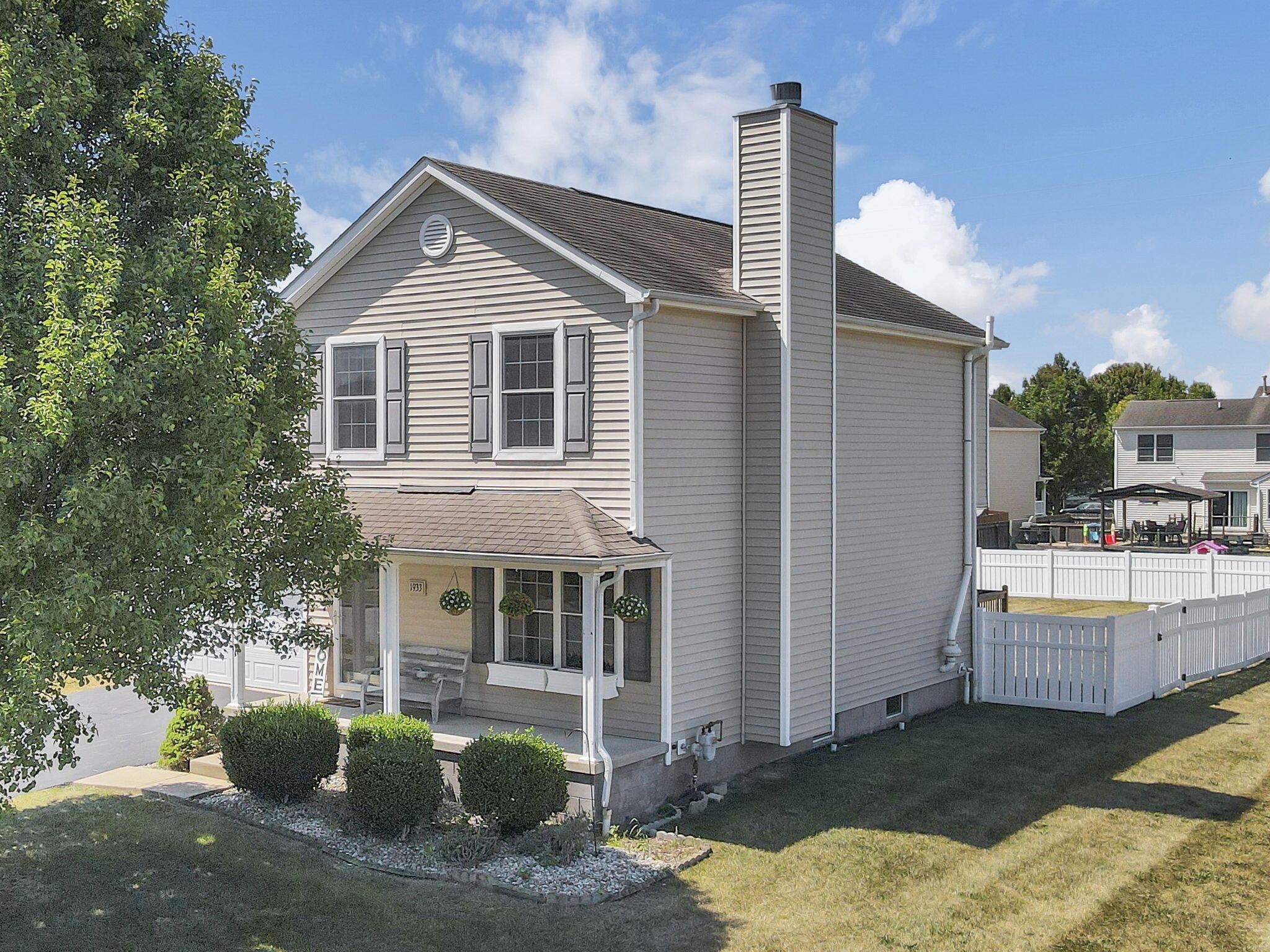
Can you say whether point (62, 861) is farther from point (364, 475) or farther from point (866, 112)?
point (866, 112)

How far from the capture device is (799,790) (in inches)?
531

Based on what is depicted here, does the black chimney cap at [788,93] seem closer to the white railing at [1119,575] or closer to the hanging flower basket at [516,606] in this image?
the hanging flower basket at [516,606]

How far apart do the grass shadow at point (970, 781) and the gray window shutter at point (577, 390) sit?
15.0 feet

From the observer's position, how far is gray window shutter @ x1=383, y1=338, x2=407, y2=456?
15.1 m

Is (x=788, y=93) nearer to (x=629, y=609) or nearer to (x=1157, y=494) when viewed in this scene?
(x=629, y=609)

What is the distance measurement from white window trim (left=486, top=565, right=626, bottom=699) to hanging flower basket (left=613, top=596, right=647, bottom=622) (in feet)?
1.49

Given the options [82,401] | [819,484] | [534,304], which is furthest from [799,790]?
[82,401]

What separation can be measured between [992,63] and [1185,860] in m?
13.6

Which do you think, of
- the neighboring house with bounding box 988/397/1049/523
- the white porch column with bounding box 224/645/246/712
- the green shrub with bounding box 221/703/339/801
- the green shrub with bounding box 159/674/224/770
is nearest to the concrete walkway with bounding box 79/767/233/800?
the green shrub with bounding box 159/674/224/770

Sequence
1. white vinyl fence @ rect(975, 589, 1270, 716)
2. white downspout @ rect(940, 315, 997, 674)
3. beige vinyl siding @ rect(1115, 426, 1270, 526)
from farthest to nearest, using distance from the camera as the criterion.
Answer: beige vinyl siding @ rect(1115, 426, 1270, 526) < white downspout @ rect(940, 315, 997, 674) < white vinyl fence @ rect(975, 589, 1270, 716)

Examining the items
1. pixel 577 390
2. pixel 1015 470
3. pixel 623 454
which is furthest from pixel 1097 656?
pixel 1015 470

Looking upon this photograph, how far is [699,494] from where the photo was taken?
13.7 m

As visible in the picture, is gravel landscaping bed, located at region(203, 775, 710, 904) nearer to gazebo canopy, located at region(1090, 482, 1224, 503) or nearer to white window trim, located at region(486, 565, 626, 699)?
white window trim, located at region(486, 565, 626, 699)

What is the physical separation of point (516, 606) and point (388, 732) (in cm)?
229
